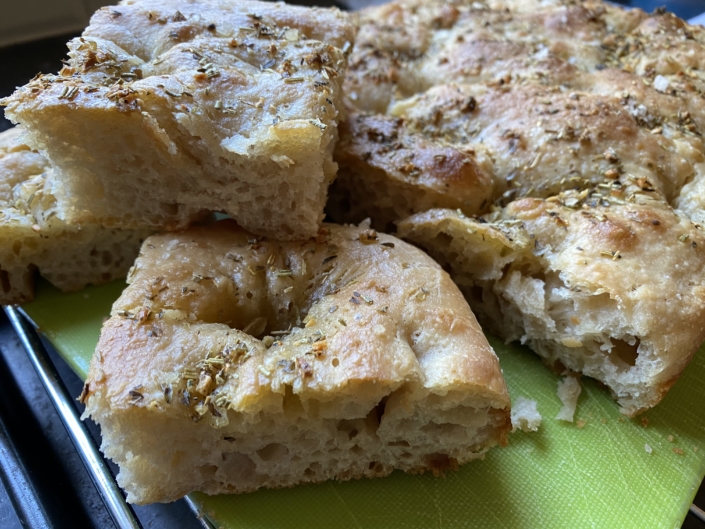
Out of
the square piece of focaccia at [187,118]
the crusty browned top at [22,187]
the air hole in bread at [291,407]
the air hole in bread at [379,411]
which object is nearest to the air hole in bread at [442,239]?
the square piece of focaccia at [187,118]

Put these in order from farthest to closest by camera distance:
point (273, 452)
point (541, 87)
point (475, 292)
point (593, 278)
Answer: point (541, 87) → point (475, 292) → point (593, 278) → point (273, 452)

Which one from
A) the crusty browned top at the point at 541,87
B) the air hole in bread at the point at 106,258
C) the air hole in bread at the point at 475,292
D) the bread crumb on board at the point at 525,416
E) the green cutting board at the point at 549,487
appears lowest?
the green cutting board at the point at 549,487

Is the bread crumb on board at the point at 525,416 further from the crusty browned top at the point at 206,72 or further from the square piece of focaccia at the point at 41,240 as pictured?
the square piece of focaccia at the point at 41,240

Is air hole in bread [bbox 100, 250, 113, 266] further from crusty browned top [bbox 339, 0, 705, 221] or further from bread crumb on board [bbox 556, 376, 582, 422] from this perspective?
bread crumb on board [bbox 556, 376, 582, 422]

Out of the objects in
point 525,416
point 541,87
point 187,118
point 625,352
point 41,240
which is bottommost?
point 525,416

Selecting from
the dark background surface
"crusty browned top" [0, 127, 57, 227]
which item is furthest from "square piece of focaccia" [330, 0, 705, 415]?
"crusty browned top" [0, 127, 57, 227]

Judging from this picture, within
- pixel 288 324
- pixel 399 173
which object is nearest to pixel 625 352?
pixel 399 173

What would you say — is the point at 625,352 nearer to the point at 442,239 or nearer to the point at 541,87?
the point at 442,239
